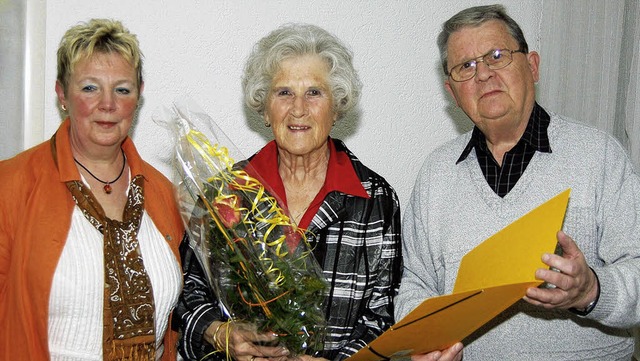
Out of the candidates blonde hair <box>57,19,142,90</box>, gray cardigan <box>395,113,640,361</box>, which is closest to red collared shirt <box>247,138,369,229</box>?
gray cardigan <box>395,113,640,361</box>

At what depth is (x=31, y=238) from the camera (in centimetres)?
203

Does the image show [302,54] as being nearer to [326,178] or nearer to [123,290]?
[326,178]

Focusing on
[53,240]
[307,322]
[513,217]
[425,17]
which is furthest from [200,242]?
[425,17]

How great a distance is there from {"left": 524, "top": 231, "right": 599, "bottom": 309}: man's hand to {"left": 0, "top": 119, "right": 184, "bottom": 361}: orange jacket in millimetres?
1355

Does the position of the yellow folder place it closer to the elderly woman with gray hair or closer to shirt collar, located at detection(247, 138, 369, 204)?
the elderly woman with gray hair

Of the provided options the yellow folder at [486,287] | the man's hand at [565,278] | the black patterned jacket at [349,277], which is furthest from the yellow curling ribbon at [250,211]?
the man's hand at [565,278]

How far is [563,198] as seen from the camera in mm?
1515

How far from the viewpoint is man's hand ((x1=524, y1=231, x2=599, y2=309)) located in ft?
5.01

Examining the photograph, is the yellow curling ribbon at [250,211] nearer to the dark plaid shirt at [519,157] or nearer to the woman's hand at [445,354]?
the woman's hand at [445,354]

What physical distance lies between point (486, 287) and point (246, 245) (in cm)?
61

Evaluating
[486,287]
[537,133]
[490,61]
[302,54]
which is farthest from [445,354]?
[302,54]

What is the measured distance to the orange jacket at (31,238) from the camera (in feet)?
6.54

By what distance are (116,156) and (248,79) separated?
0.51 metres

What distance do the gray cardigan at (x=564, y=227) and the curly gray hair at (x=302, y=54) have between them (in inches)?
18.3
